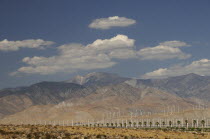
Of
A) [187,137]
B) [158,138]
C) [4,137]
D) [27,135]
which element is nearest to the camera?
[4,137]

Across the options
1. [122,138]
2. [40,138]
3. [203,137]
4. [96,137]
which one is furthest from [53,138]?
[203,137]

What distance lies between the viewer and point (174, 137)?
62406 mm

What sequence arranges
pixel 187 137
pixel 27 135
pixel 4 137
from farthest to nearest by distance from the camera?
pixel 187 137
pixel 27 135
pixel 4 137

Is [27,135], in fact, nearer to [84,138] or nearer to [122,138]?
[84,138]

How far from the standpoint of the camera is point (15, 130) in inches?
2365

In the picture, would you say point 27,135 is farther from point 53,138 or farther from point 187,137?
point 187,137

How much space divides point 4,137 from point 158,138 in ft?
82.3

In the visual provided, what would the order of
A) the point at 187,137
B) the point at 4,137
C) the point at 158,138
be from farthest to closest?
the point at 187,137, the point at 158,138, the point at 4,137

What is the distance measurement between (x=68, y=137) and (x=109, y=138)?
6.23 m

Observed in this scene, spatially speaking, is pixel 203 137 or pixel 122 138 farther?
pixel 203 137

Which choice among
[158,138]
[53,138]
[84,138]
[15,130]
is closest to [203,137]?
[158,138]

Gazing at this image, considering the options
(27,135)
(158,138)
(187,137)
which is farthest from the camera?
(187,137)

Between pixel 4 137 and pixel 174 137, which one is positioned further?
pixel 174 137

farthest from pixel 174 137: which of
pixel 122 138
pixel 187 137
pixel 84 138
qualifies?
pixel 84 138
